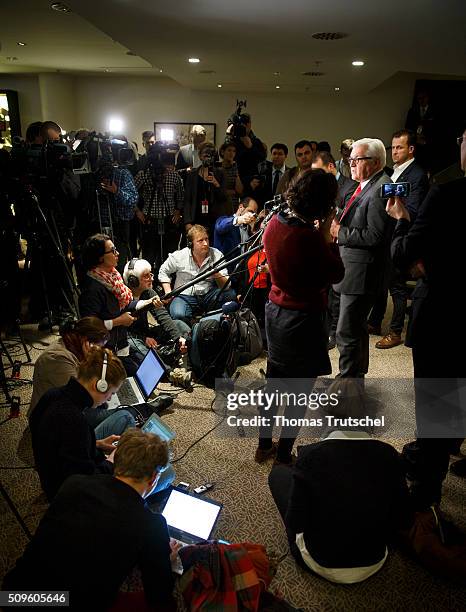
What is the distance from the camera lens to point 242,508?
1.98 m

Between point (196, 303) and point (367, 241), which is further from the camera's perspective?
point (196, 303)

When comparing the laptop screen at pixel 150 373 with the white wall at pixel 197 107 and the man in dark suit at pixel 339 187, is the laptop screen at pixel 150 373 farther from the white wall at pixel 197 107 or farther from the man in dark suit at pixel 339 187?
the white wall at pixel 197 107

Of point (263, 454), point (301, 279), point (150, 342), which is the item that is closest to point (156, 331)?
point (150, 342)

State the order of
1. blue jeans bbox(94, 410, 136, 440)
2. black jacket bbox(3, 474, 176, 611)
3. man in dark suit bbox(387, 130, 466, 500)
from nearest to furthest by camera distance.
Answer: black jacket bbox(3, 474, 176, 611)
man in dark suit bbox(387, 130, 466, 500)
blue jeans bbox(94, 410, 136, 440)

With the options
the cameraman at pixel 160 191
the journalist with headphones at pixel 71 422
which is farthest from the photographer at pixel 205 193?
the journalist with headphones at pixel 71 422

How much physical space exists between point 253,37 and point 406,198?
2064 mm

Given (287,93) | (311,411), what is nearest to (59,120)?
(287,93)

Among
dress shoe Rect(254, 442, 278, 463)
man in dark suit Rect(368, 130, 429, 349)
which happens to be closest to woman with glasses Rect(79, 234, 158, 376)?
dress shoe Rect(254, 442, 278, 463)

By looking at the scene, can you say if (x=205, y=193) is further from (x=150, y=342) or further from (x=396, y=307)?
(x=396, y=307)

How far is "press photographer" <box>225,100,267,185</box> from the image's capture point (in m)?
4.72

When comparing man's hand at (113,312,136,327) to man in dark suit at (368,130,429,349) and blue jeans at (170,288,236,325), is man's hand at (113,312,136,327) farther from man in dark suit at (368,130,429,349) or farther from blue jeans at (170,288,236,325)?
man in dark suit at (368,130,429,349)

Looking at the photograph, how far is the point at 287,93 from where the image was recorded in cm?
843

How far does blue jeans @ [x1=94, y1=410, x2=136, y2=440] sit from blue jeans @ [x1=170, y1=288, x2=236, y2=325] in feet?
4.21

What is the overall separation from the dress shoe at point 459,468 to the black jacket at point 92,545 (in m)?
1.62
